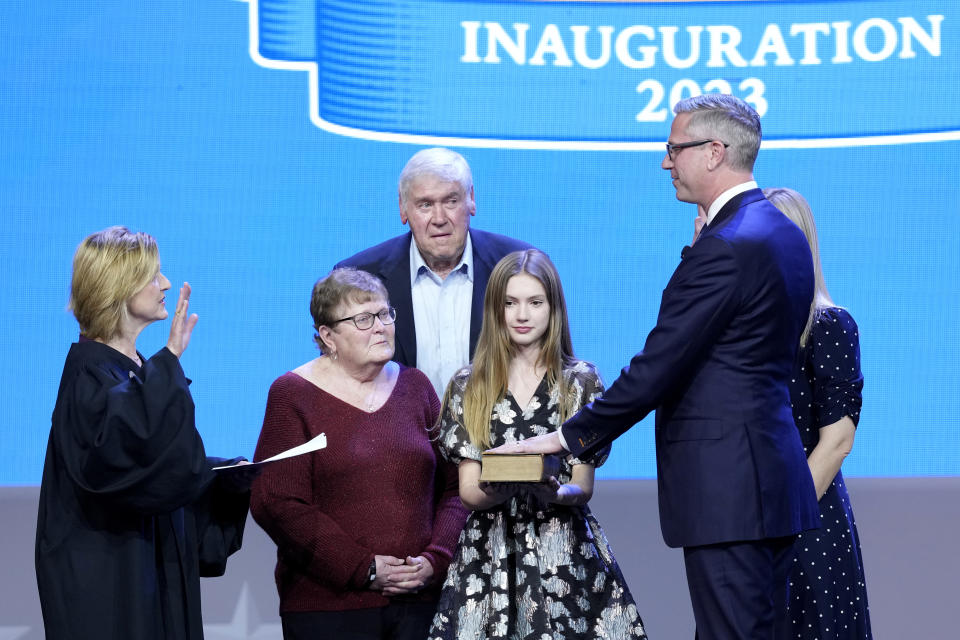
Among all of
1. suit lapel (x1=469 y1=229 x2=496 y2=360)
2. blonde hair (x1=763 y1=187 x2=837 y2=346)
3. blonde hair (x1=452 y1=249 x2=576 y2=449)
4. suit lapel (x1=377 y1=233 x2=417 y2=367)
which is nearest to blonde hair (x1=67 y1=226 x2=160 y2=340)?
blonde hair (x1=452 y1=249 x2=576 y2=449)

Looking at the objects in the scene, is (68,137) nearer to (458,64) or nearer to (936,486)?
(458,64)

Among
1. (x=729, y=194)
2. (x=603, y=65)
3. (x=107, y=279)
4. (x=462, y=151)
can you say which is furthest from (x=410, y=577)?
(x=603, y=65)

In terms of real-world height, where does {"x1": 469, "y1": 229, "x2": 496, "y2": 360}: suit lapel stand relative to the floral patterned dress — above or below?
above

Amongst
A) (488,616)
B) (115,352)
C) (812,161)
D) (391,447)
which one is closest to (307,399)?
(391,447)

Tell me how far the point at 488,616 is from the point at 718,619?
54cm

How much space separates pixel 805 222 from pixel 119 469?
1.65m

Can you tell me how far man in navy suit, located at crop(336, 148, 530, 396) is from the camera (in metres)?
3.43

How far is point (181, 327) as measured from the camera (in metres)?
2.64

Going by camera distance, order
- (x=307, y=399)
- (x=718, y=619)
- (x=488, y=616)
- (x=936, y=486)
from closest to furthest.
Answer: (x=718, y=619), (x=488, y=616), (x=307, y=399), (x=936, y=486)

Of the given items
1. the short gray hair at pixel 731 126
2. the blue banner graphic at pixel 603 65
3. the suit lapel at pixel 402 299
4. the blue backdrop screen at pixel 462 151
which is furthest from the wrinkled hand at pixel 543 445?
the blue banner graphic at pixel 603 65

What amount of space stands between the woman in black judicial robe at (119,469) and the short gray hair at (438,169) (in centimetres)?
96

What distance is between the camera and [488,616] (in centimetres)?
271

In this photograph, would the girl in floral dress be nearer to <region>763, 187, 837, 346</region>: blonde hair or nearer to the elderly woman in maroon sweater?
the elderly woman in maroon sweater

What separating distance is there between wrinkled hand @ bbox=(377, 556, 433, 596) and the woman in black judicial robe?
450 mm
